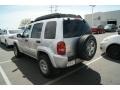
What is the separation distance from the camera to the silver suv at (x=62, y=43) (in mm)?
4598

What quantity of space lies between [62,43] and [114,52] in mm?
3547

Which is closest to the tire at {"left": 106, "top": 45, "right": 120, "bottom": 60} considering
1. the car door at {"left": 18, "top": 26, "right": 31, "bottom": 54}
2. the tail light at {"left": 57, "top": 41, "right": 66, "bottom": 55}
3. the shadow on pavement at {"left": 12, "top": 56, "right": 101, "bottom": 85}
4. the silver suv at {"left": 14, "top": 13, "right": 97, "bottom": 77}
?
the shadow on pavement at {"left": 12, "top": 56, "right": 101, "bottom": 85}

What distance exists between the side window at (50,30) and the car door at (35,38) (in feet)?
1.45

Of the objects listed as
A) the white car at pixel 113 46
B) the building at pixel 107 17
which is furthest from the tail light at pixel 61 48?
the building at pixel 107 17

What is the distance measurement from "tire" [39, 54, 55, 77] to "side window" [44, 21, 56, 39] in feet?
2.21

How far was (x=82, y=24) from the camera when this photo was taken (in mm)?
5270

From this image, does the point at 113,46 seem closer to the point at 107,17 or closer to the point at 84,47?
the point at 84,47

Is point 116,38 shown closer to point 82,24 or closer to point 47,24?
point 82,24

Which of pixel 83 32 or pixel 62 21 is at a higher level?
pixel 62 21

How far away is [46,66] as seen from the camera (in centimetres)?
504

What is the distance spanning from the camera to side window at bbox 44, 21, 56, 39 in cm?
479

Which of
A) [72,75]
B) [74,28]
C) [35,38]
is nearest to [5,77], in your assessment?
[35,38]
